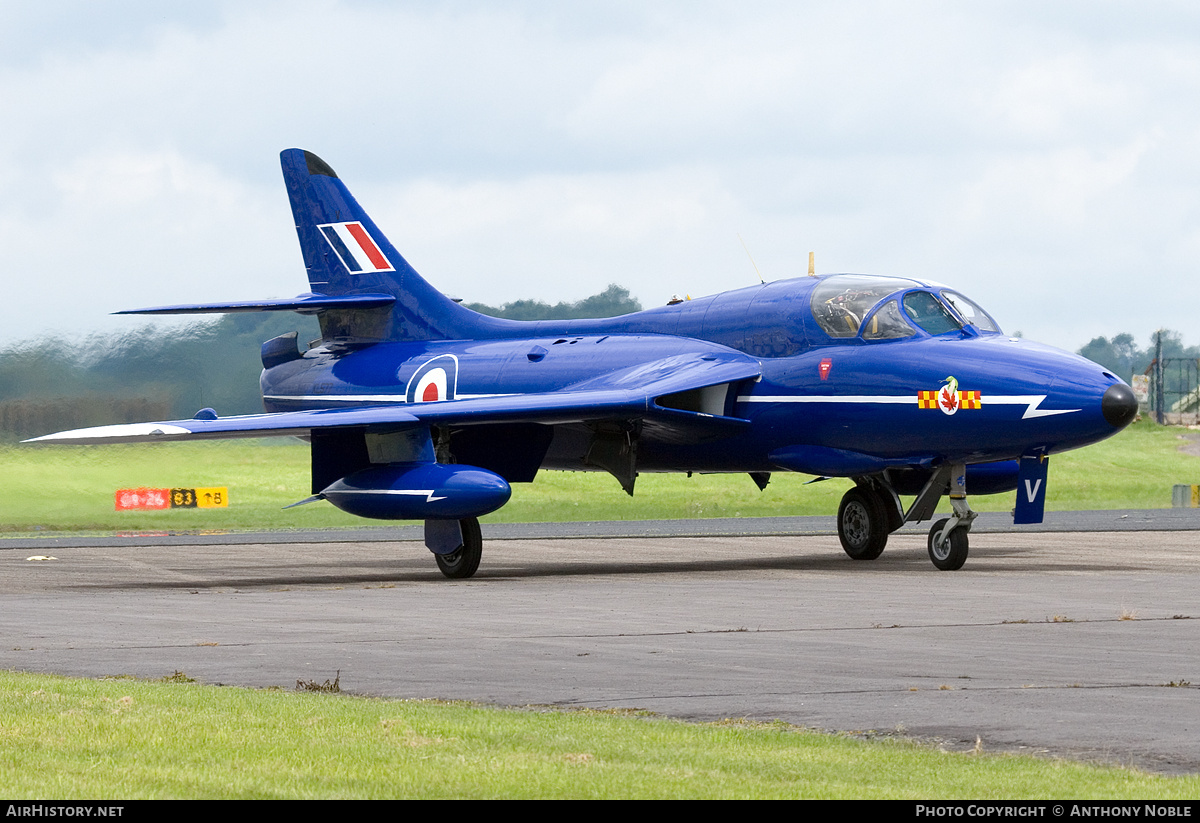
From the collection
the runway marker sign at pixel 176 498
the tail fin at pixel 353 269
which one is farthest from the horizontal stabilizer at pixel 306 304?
the runway marker sign at pixel 176 498

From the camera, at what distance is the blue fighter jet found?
1730 centimetres

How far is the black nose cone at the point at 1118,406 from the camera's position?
16531 millimetres

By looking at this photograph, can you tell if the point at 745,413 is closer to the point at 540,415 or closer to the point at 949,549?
the point at 540,415

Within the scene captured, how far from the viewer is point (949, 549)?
18.0 metres

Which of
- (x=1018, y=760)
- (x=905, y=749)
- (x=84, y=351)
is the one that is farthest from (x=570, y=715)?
(x=84, y=351)

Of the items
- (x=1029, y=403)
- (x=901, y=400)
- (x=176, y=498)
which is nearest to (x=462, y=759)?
(x=1029, y=403)

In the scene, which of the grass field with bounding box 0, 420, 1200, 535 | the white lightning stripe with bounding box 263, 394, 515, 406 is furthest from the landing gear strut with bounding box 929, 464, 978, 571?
the grass field with bounding box 0, 420, 1200, 535

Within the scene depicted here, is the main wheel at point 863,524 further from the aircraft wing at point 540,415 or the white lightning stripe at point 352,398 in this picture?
the white lightning stripe at point 352,398

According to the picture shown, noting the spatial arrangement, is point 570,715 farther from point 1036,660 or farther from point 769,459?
point 769,459

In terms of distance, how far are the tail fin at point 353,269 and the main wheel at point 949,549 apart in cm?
796

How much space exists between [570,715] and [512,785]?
180 centimetres

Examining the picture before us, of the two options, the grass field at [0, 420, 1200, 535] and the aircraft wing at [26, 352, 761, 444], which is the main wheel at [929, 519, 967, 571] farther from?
the grass field at [0, 420, 1200, 535]

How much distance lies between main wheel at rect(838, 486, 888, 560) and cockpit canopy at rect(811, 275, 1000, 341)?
8.15 feet
